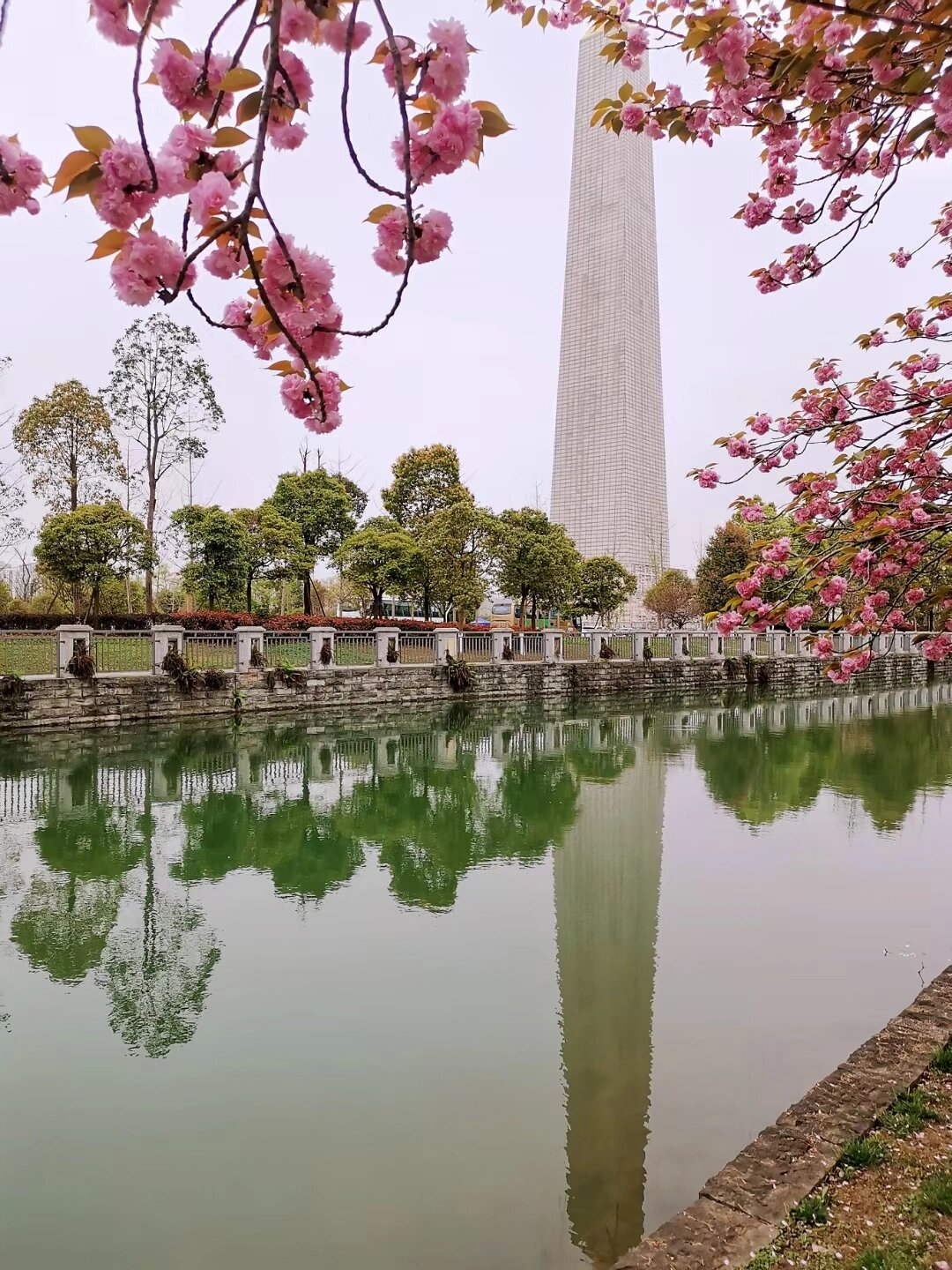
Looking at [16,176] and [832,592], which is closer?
[16,176]

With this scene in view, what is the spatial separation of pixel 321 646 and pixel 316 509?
7.70 meters

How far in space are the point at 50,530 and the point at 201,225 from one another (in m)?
17.2

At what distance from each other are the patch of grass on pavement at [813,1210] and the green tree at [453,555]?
1911cm

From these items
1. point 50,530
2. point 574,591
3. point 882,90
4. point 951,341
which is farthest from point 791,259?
point 574,591

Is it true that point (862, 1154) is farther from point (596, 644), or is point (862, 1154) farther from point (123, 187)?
point (596, 644)

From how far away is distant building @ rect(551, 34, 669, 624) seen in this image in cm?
3344

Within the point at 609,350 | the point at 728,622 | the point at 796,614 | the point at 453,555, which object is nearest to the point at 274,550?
the point at 453,555

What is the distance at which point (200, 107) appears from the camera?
1481 mm

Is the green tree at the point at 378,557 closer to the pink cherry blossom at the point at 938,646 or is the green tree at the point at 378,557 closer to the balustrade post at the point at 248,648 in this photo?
the balustrade post at the point at 248,648

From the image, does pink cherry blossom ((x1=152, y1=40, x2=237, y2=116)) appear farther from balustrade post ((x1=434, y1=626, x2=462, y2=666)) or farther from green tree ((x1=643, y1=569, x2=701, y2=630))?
green tree ((x1=643, y1=569, x2=701, y2=630))

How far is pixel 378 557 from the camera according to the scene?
2027 cm

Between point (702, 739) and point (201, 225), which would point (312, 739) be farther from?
point (201, 225)

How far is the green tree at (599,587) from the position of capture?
1095 inches

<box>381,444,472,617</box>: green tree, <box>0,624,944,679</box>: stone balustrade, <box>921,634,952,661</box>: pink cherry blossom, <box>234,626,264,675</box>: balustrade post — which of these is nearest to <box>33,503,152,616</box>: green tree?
<box>0,624,944,679</box>: stone balustrade
